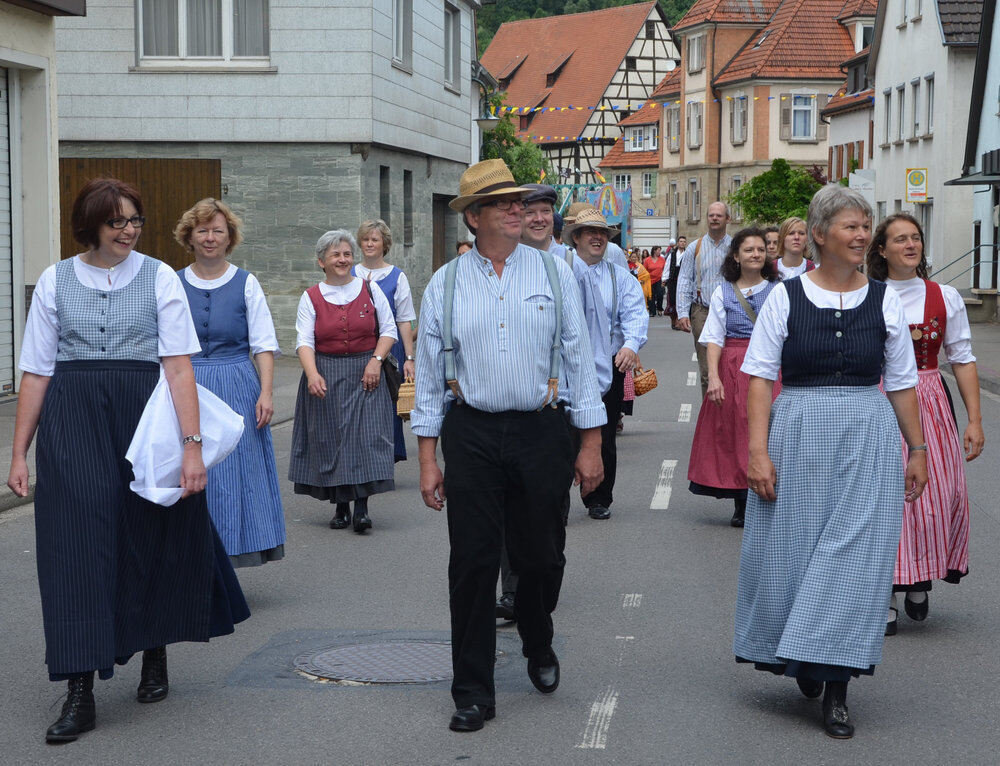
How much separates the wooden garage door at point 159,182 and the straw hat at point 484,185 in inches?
694

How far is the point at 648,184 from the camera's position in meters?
76.6

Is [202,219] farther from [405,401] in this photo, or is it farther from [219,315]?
[405,401]

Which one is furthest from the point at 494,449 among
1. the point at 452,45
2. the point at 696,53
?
the point at 696,53

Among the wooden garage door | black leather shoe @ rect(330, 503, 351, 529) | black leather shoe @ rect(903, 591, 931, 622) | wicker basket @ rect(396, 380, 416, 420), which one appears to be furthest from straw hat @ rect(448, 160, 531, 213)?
the wooden garage door

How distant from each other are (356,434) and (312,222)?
43.5 feet

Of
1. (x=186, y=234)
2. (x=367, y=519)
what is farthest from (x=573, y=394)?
(x=367, y=519)

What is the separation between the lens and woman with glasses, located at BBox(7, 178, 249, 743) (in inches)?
203

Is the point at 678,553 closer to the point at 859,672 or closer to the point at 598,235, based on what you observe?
the point at 598,235

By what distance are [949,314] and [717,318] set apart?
102 inches

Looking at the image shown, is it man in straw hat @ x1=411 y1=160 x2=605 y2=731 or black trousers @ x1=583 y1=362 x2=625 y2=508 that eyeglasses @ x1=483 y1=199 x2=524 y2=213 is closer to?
man in straw hat @ x1=411 y1=160 x2=605 y2=731

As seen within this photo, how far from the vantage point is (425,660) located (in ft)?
19.9

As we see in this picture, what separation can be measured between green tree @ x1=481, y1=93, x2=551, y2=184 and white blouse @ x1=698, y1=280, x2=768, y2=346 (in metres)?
30.5

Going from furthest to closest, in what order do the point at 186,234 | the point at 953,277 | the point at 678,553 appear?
the point at 953,277 < the point at 678,553 < the point at 186,234

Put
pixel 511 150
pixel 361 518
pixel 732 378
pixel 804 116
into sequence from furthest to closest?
pixel 804 116 < pixel 511 150 < pixel 732 378 < pixel 361 518
